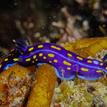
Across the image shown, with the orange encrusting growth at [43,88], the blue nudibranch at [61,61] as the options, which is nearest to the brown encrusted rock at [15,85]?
the blue nudibranch at [61,61]

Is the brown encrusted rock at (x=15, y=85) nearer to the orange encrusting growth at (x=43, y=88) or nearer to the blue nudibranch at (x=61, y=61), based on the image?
the blue nudibranch at (x=61, y=61)

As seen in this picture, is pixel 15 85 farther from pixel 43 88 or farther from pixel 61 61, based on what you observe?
pixel 61 61

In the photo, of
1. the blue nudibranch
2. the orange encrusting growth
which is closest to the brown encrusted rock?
the blue nudibranch

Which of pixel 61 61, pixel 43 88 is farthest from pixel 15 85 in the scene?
pixel 61 61

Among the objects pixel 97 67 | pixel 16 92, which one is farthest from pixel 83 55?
pixel 16 92

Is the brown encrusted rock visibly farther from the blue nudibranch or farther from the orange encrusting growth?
the orange encrusting growth
